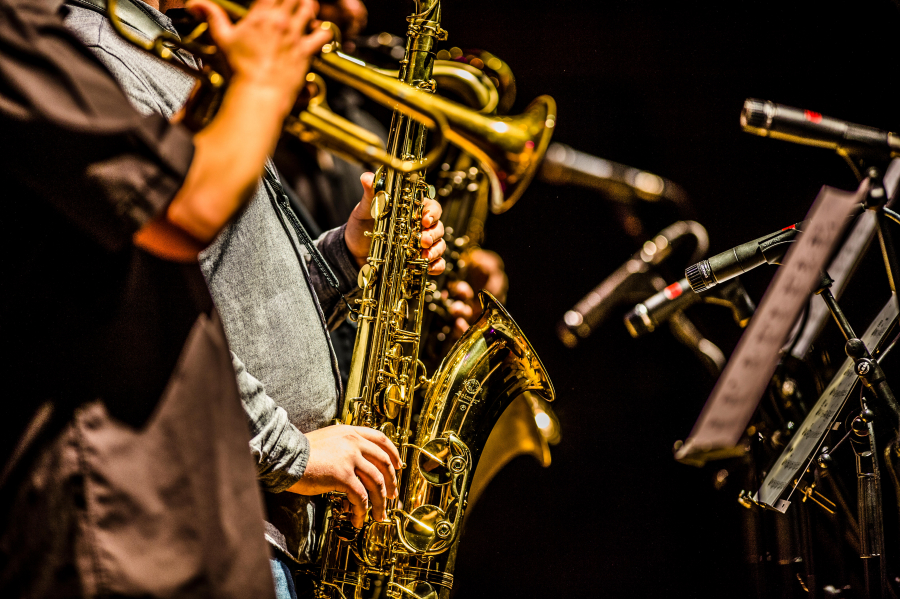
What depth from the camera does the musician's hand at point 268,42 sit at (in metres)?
0.97

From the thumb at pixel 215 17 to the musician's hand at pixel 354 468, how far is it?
78cm

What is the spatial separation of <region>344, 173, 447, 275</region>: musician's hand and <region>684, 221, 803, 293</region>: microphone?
0.67 meters

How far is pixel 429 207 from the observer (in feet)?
6.29

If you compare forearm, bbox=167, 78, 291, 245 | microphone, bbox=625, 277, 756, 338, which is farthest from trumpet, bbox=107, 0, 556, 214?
microphone, bbox=625, 277, 756, 338

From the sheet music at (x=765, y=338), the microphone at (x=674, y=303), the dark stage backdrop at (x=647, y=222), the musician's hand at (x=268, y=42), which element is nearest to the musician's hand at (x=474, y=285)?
the dark stage backdrop at (x=647, y=222)

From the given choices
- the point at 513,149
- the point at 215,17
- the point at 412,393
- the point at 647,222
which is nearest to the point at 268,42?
the point at 215,17

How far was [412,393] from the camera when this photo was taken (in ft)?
6.14

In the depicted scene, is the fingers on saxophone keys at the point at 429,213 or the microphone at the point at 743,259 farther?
the fingers on saxophone keys at the point at 429,213

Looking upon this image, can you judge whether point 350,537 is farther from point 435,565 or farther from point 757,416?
point 757,416

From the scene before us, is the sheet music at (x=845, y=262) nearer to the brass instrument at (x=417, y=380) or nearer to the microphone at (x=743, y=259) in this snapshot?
the microphone at (x=743, y=259)

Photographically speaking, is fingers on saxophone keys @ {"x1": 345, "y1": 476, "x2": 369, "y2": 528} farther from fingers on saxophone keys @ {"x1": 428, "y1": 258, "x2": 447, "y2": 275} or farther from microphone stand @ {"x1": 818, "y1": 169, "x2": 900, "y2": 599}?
microphone stand @ {"x1": 818, "y1": 169, "x2": 900, "y2": 599}

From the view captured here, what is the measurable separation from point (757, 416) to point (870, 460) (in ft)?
1.35

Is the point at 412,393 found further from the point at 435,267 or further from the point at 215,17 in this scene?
the point at 215,17

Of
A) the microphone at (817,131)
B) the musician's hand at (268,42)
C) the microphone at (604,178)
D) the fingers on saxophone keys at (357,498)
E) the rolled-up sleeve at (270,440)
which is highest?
the microphone at (604,178)
